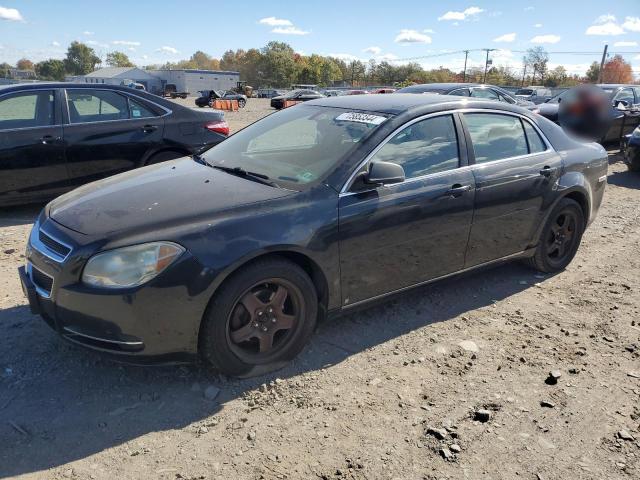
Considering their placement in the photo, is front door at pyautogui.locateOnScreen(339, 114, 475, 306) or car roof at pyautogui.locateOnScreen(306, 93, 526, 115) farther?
car roof at pyautogui.locateOnScreen(306, 93, 526, 115)

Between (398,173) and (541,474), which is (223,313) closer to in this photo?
(398,173)

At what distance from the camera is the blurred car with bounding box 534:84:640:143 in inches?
490

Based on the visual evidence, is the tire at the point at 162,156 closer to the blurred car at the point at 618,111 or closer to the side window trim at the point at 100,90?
the side window trim at the point at 100,90

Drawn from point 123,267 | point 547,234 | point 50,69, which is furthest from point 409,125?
point 50,69

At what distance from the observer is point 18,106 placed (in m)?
6.12

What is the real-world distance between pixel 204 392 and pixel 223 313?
509 mm

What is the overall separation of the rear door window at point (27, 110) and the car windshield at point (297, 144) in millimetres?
3196

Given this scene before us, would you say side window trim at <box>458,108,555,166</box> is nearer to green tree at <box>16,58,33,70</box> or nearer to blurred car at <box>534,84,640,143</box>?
blurred car at <box>534,84,640,143</box>

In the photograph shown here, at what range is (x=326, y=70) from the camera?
415 ft

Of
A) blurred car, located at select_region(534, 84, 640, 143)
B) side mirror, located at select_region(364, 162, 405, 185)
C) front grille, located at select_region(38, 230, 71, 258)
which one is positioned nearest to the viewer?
front grille, located at select_region(38, 230, 71, 258)

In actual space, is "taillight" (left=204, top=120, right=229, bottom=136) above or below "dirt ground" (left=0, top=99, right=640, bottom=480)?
above

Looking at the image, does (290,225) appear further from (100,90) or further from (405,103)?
(100,90)

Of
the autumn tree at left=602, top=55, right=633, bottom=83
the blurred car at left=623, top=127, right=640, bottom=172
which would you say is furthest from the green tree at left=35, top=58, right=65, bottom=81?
the blurred car at left=623, top=127, right=640, bottom=172

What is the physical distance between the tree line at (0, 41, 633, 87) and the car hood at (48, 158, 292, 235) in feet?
281
